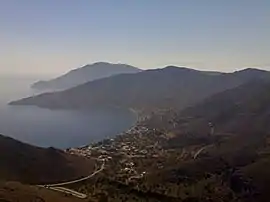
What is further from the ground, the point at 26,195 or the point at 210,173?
the point at 26,195

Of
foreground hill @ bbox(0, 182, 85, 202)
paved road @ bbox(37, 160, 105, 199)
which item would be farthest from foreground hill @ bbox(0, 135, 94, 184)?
foreground hill @ bbox(0, 182, 85, 202)

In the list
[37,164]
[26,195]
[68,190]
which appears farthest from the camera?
[37,164]

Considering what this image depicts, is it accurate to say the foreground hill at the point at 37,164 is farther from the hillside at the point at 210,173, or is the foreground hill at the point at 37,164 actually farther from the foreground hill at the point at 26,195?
the foreground hill at the point at 26,195

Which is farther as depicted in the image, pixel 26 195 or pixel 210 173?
pixel 210 173

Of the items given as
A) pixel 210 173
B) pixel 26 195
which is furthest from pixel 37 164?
pixel 210 173

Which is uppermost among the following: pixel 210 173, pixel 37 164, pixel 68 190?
pixel 37 164

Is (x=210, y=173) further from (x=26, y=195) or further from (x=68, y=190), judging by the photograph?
(x=26, y=195)

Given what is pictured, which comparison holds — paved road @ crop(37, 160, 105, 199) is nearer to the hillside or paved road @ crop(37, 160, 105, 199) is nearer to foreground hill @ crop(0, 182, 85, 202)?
foreground hill @ crop(0, 182, 85, 202)

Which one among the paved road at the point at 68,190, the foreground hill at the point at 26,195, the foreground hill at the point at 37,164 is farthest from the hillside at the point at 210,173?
the foreground hill at the point at 26,195

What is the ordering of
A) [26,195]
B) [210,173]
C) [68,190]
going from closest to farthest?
[26,195], [68,190], [210,173]

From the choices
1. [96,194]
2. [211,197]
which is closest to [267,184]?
[211,197]
